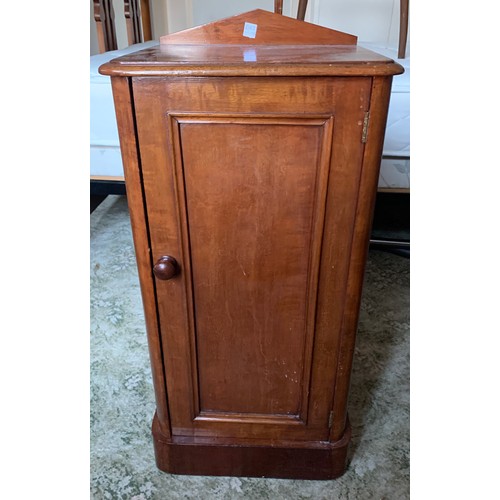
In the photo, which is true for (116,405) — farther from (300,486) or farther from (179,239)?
(179,239)

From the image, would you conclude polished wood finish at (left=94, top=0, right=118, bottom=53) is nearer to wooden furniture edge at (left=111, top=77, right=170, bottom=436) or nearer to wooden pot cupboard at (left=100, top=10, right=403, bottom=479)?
wooden pot cupboard at (left=100, top=10, right=403, bottom=479)

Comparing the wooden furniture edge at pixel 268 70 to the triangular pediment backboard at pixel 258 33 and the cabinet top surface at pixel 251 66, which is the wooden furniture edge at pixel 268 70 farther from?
the triangular pediment backboard at pixel 258 33

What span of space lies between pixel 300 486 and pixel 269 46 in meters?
1.09

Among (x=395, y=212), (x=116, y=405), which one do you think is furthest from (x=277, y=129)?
(x=395, y=212)

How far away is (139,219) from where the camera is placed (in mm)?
897

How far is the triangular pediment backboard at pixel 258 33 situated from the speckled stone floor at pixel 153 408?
105 centimetres

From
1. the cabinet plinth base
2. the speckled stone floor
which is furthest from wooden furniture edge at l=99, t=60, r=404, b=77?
the speckled stone floor

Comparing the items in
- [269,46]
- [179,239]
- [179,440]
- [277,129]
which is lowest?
[179,440]

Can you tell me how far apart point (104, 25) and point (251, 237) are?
2.29 meters

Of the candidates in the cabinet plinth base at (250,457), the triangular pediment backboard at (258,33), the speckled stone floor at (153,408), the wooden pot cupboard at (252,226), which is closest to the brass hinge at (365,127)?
the wooden pot cupboard at (252,226)

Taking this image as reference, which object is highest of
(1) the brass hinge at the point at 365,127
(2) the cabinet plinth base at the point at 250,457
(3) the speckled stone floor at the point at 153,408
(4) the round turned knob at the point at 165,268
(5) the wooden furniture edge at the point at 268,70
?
(5) the wooden furniture edge at the point at 268,70

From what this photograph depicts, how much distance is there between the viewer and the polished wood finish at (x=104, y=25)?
2.56 m

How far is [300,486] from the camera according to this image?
118cm

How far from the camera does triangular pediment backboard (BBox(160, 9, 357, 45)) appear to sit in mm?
1075
